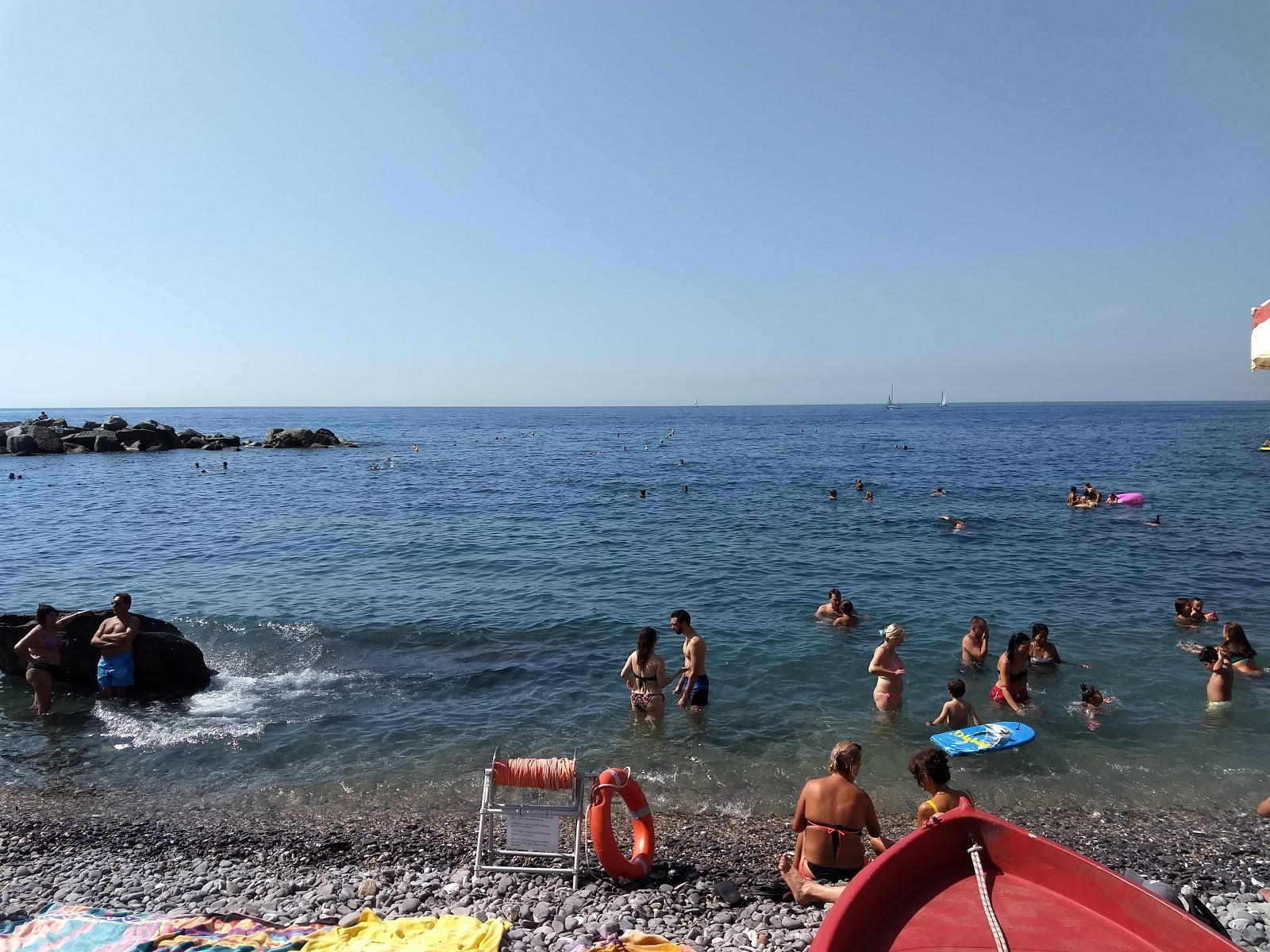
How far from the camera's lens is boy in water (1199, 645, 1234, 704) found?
446 inches

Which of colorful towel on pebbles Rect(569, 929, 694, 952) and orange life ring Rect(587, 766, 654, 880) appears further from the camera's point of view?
orange life ring Rect(587, 766, 654, 880)

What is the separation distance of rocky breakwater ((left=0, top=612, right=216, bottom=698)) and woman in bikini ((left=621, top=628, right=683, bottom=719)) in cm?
749

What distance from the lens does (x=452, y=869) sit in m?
7.34

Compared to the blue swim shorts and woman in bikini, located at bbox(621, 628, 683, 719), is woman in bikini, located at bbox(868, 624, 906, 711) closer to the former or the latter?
woman in bikini, located at bbox(621, 628, 683, 719)

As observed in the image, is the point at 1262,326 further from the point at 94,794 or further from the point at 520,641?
the point at 94,794

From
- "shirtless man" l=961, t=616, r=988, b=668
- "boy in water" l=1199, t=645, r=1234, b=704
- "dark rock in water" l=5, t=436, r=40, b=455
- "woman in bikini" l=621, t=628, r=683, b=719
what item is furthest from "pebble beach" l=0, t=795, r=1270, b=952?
"dark rock in water" l=5, t=436, r=40, b=455

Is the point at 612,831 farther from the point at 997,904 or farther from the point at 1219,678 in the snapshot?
the point at 1219,678

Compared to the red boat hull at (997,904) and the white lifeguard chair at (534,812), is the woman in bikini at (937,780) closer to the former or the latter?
the red boat hull at (997,904)

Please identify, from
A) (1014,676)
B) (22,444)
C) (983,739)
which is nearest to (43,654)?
(983,739)

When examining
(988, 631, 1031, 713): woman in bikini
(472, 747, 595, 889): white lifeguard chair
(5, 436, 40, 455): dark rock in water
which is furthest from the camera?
(5, 436, 40, 455): dark rock in water

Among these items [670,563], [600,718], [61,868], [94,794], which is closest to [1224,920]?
[600,718]

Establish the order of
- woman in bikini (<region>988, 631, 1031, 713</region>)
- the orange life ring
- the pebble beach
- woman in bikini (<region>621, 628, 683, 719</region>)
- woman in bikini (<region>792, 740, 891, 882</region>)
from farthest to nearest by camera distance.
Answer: woman in bikini (<region>988, 631, 1031, 713</region>) → woman in bikini (<region>621, 628, 683, 719</region>) → the orange life ring → woman in bikini (<region>792, 740, 891, 882</region>) → the pebble beach

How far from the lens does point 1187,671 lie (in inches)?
506

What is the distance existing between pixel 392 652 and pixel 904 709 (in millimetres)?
9305
